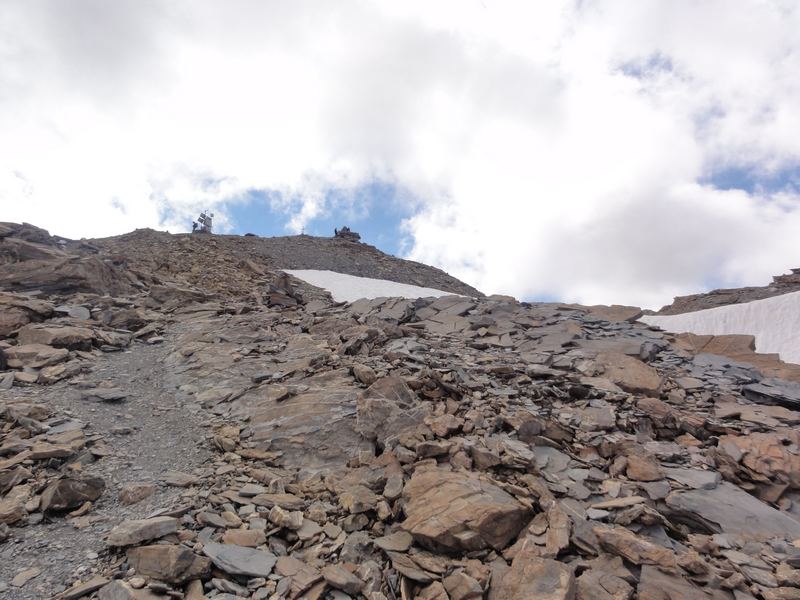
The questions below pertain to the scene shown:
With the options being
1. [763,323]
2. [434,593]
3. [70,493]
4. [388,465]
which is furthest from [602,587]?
[763,323]

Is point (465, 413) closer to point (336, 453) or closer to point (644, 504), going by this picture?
point (336, 453)

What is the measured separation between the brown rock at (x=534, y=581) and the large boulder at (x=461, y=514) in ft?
1.72

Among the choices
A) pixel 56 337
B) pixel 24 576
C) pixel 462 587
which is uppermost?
pixel 56 337

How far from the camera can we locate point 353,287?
28.8 m

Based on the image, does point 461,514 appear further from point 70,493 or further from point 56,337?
point 56,337

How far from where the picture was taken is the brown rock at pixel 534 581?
14.7 feet

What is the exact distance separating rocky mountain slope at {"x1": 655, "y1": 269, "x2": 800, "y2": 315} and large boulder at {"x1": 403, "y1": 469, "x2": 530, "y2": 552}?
3191 centimetres

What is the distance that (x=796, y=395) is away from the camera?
961cm

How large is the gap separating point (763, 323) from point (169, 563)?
2362 cm

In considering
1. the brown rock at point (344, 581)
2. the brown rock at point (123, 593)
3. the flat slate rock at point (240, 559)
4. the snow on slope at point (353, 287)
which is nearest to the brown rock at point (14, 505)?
the brown rock at point (123, 593)

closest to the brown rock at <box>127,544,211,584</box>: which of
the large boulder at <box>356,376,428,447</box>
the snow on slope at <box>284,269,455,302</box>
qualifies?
the large boulder at <box>356,376,428,447</box>

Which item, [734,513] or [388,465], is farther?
[388,465]

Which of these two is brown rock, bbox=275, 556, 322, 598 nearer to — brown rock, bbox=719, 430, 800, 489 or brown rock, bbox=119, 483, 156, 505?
brown rock, bbox=119, 483, 156, 505

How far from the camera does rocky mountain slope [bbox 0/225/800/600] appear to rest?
4.95m
